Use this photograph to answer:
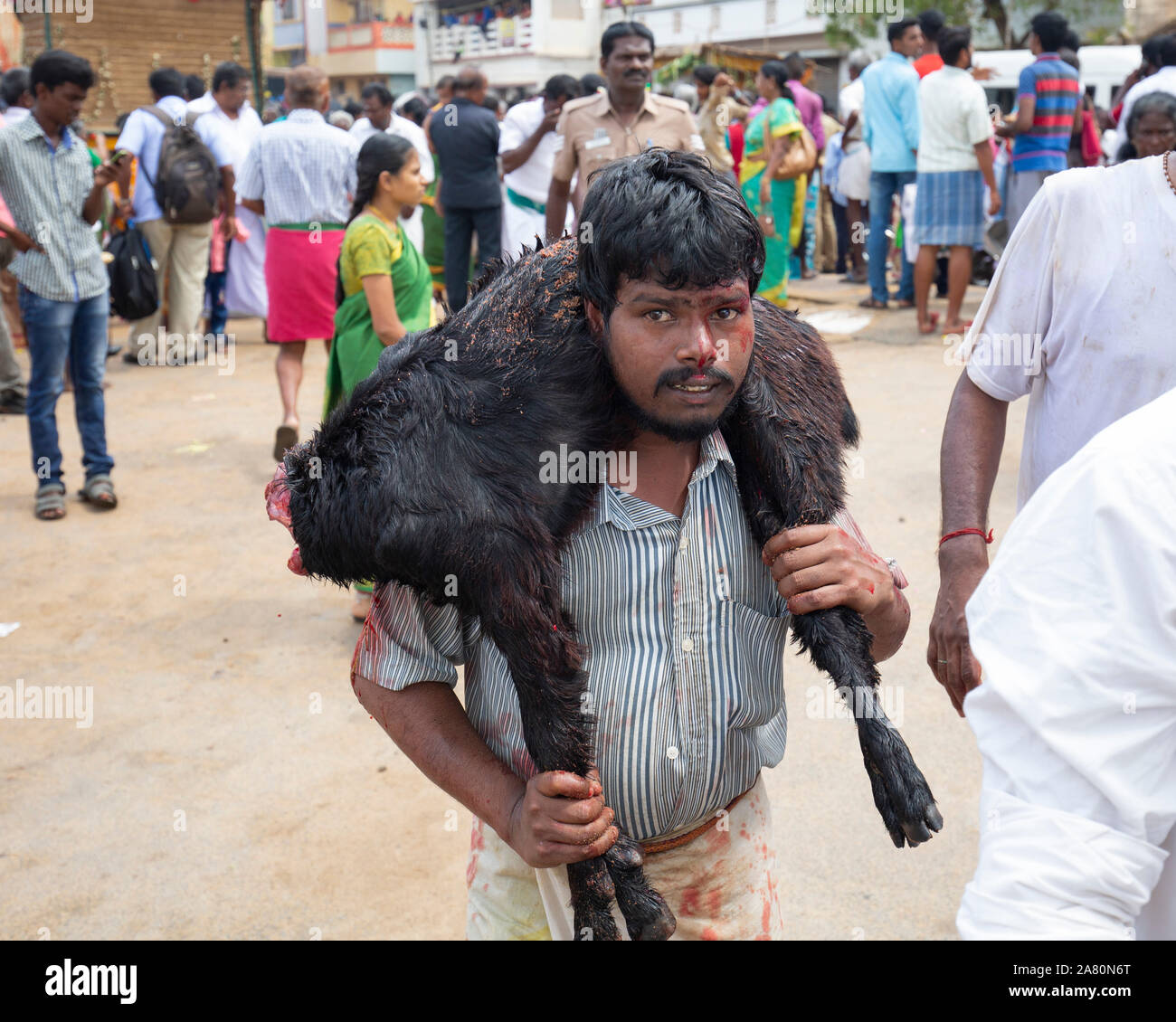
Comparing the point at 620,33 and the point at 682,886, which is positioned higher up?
the point at 620,33

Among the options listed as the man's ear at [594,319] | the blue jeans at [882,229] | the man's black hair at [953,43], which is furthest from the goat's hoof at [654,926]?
the blue jeans at [882,229]

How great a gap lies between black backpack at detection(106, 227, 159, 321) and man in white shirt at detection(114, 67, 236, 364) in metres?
0.85

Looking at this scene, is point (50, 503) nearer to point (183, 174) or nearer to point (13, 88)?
point (183, 174)

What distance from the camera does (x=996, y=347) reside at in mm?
2217

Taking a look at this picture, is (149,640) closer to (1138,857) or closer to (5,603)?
(5,603)

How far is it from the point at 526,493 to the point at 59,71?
491 cm

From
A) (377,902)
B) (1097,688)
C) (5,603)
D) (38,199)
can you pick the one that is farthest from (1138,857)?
(38,199)

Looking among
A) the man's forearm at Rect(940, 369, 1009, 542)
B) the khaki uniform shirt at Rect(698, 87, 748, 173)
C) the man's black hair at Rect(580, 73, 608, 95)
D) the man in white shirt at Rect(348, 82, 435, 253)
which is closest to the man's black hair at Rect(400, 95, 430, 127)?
the man in white shirt at Rect(348, 82, 435, 253)

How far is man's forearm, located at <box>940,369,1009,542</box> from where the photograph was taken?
2.28 m

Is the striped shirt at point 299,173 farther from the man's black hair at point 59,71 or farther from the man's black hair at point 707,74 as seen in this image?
the man's black hair at point 707,74

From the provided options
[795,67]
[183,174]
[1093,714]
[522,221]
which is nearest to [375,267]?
[1093,714]

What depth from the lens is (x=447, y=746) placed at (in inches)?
64.8

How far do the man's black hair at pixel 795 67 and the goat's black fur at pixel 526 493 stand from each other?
1067cm

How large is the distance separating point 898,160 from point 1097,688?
9346 mm
